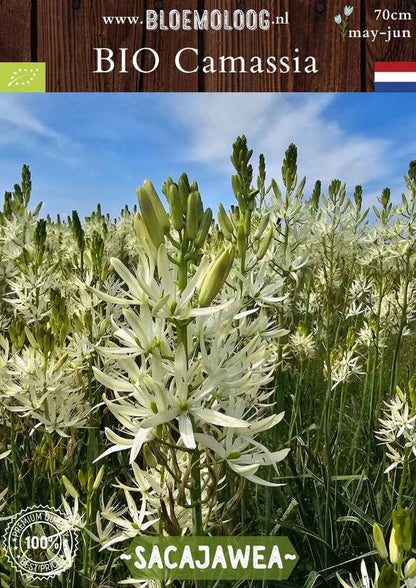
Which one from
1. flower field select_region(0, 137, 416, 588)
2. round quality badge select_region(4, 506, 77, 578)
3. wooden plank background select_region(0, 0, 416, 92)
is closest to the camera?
flower field select_region(0, 137, 416, 588)

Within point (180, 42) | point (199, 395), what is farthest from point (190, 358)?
point (180, 42)

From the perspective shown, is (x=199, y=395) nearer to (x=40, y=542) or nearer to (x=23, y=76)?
(x=40, y=542)

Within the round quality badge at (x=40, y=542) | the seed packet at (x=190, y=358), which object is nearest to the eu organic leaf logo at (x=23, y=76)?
the seed packet at (x=190, y=358)

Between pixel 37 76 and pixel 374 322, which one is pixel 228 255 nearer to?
pixel 37 76

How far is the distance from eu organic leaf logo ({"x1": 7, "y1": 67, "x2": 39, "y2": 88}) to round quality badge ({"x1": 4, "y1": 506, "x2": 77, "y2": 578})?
1.33 metres

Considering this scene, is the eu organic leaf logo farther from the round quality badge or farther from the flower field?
the round quality badge

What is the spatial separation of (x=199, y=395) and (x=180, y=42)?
1318mm

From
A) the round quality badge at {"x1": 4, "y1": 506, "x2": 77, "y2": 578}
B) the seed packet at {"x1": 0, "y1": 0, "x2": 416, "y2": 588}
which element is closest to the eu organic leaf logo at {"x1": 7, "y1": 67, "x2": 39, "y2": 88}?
the seed packet at {"x1": 0, "y1": 0, "x2": 416, "y2": 588}

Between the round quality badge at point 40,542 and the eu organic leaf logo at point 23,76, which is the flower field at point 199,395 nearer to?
the round quality badge at point 40,542

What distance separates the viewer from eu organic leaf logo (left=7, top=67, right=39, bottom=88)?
1757 millimetres

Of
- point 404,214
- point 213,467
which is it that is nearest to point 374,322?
point 404,214

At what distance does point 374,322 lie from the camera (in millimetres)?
2916

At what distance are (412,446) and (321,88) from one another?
130 cm

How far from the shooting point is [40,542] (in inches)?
52.8
